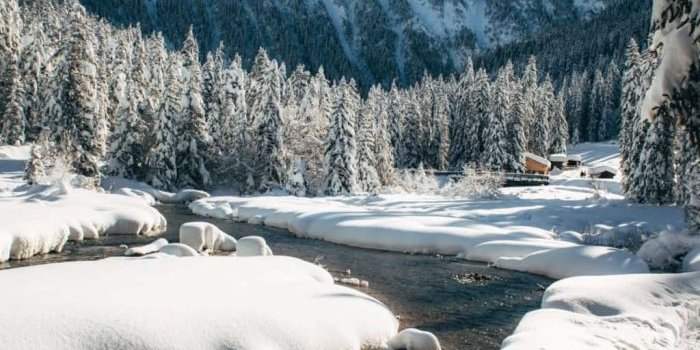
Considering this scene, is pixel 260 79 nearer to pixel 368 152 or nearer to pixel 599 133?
pixel 368 152

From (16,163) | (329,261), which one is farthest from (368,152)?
(16,163)

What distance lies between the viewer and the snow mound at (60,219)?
21.3 metres

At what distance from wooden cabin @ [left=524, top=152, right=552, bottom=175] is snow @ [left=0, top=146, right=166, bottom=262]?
174ft

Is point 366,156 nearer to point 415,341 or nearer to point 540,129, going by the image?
point 540,129

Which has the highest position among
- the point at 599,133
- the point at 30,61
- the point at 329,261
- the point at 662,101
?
the point at 30,61

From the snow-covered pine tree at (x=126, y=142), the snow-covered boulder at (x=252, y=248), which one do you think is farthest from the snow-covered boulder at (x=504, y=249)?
the snow-covered pine tree at (x=126, y=142)

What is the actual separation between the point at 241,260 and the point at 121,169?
41127 millimetres

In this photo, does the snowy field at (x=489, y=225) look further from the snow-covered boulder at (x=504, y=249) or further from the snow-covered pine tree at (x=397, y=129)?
the snow-covered pine tree at (x=397, y=129)

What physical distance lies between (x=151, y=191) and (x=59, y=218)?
24648 mm

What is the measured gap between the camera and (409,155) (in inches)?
3076

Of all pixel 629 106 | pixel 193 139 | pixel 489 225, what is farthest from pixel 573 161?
pixel 489 225

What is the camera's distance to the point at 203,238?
24.3 meters

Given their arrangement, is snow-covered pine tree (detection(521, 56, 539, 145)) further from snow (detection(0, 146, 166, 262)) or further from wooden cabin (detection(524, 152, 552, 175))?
snow (detection(0, 146, 166, 262))

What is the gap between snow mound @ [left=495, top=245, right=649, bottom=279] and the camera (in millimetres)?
21525
